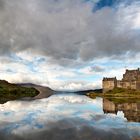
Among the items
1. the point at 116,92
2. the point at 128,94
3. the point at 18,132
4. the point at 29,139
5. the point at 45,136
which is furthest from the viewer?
the point at 116,92

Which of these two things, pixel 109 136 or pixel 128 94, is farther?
pixel 128 94

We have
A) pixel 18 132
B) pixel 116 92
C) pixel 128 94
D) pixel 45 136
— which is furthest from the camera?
pixel 116 92

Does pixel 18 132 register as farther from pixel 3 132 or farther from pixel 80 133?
pixel 80 133

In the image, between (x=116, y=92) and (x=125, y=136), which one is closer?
(x=125, y=136)

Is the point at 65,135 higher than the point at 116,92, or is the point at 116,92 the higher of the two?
the point at 116,92

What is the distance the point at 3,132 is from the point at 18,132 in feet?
6.52

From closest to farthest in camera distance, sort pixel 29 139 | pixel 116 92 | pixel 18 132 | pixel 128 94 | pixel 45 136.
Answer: pixel 29 139 < pixel 45 136 < pixel 18 132 < pixel 128 94 < pixel 116 92

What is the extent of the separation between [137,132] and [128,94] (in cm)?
14416

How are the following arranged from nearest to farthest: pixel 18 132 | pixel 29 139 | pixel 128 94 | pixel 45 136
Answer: pixel 29 139, pixel 45 136, pixel 18 132, pixel 128 94

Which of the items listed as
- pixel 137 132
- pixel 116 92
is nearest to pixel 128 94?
pixel 116 92

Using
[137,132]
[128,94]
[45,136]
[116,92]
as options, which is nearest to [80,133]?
[45,136]

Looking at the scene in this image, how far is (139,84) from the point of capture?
199250 millimetres

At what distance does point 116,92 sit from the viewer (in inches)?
7805

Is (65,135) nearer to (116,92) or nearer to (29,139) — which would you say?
(29,139)
